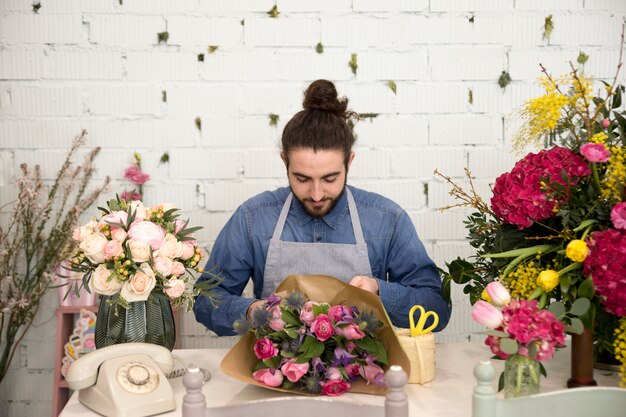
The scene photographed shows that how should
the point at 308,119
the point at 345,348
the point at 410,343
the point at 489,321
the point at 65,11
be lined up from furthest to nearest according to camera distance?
the point at 65,11, the point at 308,119, the point at 410,343, the point at 345,348, the point at 489,321

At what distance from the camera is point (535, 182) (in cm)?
145

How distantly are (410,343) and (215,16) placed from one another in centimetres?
148

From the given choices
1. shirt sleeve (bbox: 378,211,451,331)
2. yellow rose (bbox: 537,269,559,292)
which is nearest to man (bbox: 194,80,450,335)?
shirt sleeve (bbox: 378,211,451,331)

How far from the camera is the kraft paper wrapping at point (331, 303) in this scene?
138 centimetres

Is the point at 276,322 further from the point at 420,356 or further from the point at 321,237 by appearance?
the point at 321,237

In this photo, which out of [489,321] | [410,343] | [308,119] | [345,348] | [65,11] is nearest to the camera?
[489,321]

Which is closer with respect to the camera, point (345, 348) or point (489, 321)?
point (489, 321)

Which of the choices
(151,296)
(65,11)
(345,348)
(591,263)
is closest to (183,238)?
(151,296)

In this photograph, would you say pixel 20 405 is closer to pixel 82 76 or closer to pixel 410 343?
pixel 82 76

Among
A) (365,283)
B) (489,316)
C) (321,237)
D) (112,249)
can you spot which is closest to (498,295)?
(489,316)

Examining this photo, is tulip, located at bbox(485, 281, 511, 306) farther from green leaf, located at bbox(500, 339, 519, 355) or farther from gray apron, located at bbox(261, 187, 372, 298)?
gray apron, located at bbox(261, 187, 372, 298)

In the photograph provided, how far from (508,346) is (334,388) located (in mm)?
347

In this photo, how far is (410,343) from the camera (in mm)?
1470

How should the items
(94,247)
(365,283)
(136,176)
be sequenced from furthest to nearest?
(136,176) → (365,283) → (94,247)
